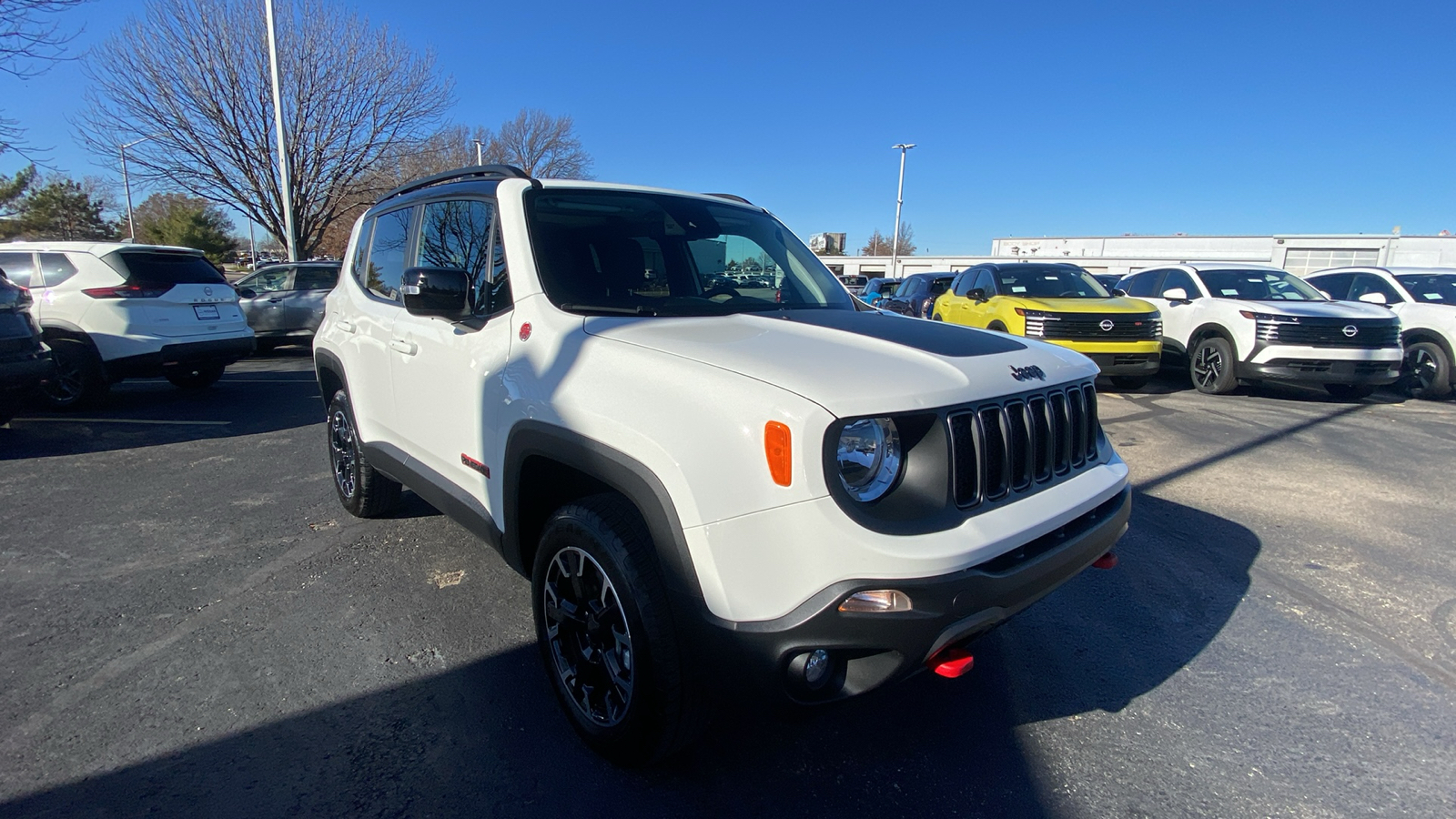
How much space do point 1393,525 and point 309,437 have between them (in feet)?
27.6

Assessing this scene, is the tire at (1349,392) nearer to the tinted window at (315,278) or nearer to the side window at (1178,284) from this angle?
the side window at (1178,284)

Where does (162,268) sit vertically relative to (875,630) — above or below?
above

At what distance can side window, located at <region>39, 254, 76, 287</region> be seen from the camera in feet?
25.3

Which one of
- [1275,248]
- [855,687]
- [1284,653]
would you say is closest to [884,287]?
[1284,653]

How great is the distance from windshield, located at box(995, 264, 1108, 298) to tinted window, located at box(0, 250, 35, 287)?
11485mm

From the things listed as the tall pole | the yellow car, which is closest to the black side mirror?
the yellow car

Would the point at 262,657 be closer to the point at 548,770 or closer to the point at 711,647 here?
the point at 548,770

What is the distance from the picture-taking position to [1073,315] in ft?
29.2

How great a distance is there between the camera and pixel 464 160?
33.7 m

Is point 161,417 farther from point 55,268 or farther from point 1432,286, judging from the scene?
point 1432,286

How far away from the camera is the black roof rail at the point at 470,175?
3.11 m

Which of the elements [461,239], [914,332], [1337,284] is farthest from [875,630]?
[1337,284]

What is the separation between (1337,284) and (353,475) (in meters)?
13.4

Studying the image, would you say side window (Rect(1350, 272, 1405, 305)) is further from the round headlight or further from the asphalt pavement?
the round headlight
